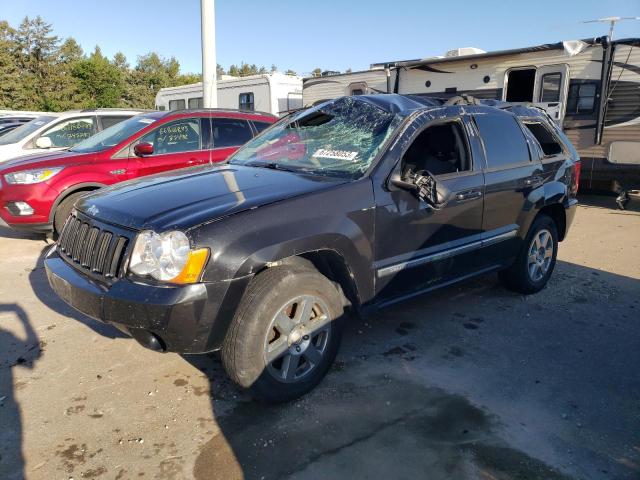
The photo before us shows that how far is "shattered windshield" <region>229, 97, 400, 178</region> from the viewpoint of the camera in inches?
147

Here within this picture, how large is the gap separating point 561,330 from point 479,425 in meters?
1.81

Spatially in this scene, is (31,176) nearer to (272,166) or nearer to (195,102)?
(272,166)

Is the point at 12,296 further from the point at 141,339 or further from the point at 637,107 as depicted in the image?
the point at 637,107

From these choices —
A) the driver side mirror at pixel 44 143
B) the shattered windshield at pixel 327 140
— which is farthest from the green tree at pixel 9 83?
the shattered windshield at pixel 327 140

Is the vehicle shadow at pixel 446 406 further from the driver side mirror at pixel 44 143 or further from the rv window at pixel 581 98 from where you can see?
the rv window at pixel 581 98

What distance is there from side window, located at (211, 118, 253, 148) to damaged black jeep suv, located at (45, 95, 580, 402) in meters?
2.91

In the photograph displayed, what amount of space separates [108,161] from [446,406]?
5191 mm

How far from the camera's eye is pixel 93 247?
3160 mm

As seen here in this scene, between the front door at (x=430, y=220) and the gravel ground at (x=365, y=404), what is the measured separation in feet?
1.87

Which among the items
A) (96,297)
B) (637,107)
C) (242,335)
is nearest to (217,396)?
(242,335)

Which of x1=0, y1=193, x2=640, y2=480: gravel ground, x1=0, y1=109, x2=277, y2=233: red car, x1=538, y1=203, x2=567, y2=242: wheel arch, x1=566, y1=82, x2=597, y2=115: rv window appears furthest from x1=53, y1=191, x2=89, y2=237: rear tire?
x1=566, y1=82, x2=597, y2=115: rv window

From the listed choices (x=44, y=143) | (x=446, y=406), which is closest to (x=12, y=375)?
(x=446, y=406)

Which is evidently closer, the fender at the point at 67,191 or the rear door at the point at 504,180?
the rear door at the point at 504,180

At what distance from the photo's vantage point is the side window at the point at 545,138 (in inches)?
201
